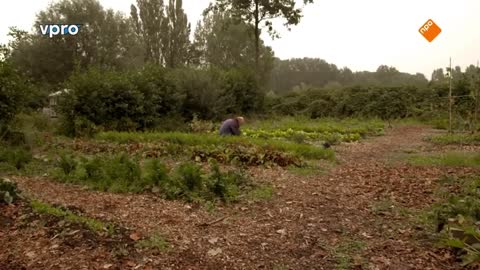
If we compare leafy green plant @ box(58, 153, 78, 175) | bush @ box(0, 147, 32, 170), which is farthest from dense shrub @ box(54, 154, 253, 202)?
bush @ box(0, 147, 32, 170)

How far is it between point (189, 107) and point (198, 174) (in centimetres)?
1270

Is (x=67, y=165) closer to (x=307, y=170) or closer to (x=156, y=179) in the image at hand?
(x=156, y=179)

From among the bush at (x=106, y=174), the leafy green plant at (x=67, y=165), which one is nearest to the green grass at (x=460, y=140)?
the bush at (x=106, y=174)

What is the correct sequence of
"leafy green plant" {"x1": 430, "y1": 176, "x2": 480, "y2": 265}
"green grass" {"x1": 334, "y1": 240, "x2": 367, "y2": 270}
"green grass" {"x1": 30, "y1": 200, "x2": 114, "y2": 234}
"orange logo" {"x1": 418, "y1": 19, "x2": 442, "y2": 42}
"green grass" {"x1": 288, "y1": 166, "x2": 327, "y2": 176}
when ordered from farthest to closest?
1. "orange logo" {"x1": 418, "y1": 19, "x2": 442, "y2": 42}
2. "green grass" {"x1": 288, "y1": 166, "x2": 327, "y2": 176}
3. "green grass" {"x1": 30, "y1": 200, "x2": 114, "y2": 234}
4. "green grass" {"x1": 334, "y1": 240, "x2": 367, "y2": 270}
5. "leafy green plant" {"x1": 430, "y1": 176, "x2": 480, "y2": 265}

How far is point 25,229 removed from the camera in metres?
4.03

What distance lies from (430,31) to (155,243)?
1022 cm

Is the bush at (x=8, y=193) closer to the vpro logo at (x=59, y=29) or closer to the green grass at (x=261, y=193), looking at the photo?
the green grass at (x=261, y=193)

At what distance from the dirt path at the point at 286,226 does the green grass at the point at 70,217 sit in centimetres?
19

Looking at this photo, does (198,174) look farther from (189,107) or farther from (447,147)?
(189,107)

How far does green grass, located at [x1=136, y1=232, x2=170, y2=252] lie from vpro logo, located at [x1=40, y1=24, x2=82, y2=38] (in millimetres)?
30620

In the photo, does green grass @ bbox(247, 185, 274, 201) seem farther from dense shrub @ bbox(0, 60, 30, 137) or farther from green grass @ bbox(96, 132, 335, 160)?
dense shrub @ bbox(0, 60, 30, 137)

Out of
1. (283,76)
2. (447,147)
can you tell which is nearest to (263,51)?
(283,76)

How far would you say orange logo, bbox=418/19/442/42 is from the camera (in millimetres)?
11195

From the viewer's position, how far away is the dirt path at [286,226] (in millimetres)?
3559
